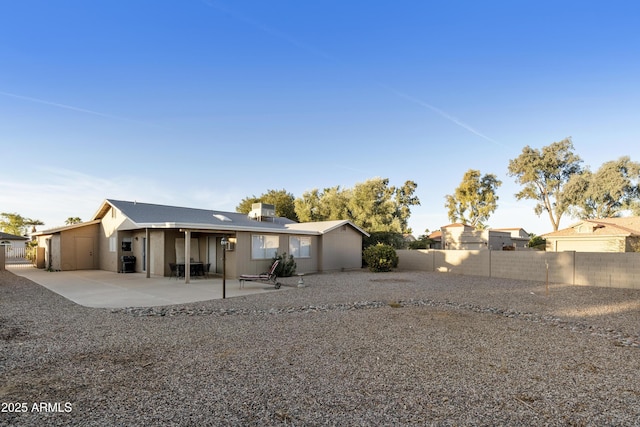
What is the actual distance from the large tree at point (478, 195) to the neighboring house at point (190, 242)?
2401cm

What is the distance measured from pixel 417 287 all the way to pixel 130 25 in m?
13.9

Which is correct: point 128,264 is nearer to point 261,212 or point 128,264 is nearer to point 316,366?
point 261,212

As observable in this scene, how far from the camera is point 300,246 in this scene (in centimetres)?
1788

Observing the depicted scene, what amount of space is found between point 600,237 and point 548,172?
16.1 meters

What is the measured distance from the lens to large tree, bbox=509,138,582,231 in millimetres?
35875

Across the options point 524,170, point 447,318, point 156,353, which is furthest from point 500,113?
point 524,170

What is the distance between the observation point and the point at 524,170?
38094 millimetres

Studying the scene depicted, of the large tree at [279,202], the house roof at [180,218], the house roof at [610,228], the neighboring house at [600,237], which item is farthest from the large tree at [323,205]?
the house roof at [610,228]

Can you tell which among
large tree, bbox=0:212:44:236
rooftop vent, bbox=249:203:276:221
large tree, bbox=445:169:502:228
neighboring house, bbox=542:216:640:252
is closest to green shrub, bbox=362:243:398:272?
rooftop vent, bbox=249:203:276:221

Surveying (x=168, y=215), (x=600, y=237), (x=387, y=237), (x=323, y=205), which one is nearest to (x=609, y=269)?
(x=600, y=237)

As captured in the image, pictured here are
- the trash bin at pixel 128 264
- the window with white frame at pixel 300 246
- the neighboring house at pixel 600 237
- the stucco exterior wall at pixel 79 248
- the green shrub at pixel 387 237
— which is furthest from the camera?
the green shrub at pixel 387 237

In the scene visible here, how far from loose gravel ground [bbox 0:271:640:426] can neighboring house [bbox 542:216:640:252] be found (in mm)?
17337

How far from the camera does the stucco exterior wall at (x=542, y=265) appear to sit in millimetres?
13164

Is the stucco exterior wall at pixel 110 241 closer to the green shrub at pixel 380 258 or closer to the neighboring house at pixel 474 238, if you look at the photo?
the green shrub at pixel 380 258
